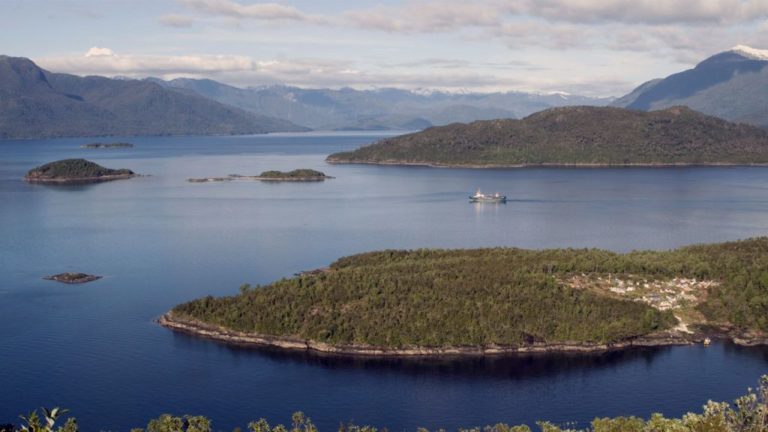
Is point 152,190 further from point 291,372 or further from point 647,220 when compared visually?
point 291,372

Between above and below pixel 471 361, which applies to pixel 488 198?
above

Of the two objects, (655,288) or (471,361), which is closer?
(471,361)

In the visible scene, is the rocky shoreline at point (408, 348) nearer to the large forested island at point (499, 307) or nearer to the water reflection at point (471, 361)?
the large forested island at point (499, 307)

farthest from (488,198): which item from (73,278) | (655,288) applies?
(73,278)

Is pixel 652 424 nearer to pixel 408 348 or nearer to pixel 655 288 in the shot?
pixel 408 348

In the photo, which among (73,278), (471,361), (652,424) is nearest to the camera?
(652,424)

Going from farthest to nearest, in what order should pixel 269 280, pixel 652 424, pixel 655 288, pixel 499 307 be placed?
pixel 269 280 → pixel 655 288 → pixel 499 307 → pixel 652 424
